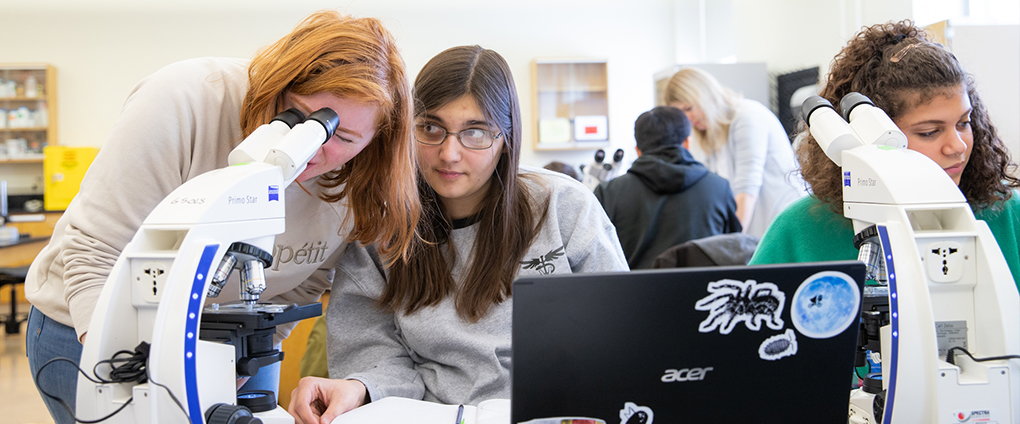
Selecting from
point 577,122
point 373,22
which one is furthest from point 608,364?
point 577,122

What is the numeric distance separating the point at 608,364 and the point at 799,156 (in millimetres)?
973

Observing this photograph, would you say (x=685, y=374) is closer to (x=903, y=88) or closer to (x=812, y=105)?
(x=812, y=105)

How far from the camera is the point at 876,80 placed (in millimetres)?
1309

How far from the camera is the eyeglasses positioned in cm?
131

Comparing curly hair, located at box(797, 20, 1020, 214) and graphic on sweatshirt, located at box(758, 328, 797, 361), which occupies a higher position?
curly hair, located at box(797, 20, 1020, 214)

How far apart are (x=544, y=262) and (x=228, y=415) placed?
2.33 ft

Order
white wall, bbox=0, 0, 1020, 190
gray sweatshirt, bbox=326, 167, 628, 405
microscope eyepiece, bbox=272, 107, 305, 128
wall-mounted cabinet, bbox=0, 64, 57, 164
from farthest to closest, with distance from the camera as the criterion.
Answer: white wall, bbox=0, 0, 1020, 190 → wall-mounted cabinet, bbox=0, 64, 57, 164 → gray sweatshirt, bbox=326, 167, 628, 405 → microscope eyepiece, bbox=272, 107, 305, 128

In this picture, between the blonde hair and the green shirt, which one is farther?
the blonde hair

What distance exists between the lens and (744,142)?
327cm

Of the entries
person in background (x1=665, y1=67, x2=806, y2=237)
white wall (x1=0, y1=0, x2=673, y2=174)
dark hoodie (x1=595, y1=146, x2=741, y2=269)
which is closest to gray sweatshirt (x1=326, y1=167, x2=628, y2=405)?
dark hoodie (x1=595, y1=146, x2=741, y2=269)

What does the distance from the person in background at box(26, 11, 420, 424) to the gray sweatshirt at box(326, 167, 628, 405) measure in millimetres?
111

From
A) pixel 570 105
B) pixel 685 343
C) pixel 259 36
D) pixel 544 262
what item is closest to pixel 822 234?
pixel 544 262

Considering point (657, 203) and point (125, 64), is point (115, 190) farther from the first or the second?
point (125, 64)

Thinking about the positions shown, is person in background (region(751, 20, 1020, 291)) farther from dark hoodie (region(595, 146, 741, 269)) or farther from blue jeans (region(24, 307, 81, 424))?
blue jeans (region(24, 307, 81, 424))
